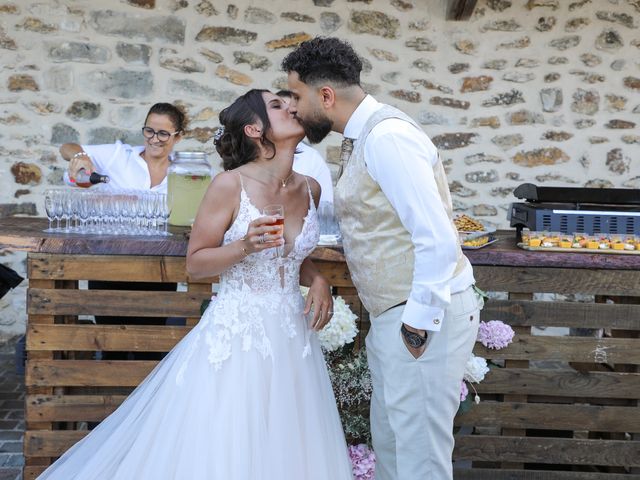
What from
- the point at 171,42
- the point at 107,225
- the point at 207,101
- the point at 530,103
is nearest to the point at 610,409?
the point at 107,225

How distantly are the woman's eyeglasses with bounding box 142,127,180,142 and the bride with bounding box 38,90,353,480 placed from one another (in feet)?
5.25

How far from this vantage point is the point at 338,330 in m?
2.89

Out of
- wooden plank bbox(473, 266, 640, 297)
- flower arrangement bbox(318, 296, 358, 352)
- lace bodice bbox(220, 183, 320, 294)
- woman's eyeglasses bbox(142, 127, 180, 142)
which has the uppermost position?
woman's eyeglasses bbox(142, 127, 180, 142)

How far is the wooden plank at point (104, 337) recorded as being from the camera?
313cm

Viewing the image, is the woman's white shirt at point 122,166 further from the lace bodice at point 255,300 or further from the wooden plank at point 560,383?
the wooden plank at point 560,383

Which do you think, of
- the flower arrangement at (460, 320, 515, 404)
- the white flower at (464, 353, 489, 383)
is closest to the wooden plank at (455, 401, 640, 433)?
the flower arrangement at (460, 320, 515, 404)

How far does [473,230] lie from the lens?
3.33 meters

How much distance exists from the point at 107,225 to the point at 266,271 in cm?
107

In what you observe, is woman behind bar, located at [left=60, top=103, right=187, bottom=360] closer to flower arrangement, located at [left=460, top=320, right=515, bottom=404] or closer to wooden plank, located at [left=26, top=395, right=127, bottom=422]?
wooden plank, located at [left=26, top=395, right=127, bottom=422]

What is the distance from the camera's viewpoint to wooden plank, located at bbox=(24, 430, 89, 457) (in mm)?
3189

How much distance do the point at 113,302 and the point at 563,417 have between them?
217 centimetres

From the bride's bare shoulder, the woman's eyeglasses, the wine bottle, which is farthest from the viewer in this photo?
the woman's eyeglasses

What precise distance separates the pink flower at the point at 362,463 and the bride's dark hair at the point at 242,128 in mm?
1344

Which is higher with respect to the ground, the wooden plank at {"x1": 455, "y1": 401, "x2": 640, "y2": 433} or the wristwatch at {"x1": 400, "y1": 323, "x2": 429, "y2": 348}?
the wristwatch at {"x1": 400, "y1": 323, "x2": 429, "y2": 348}
